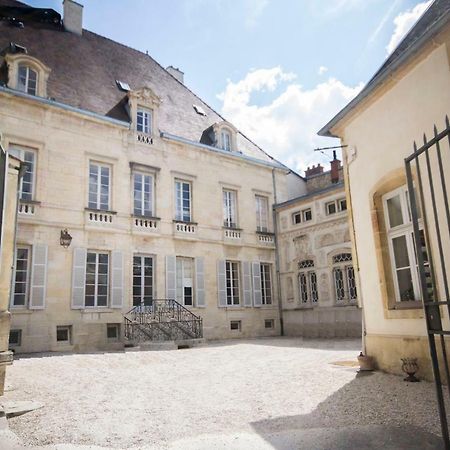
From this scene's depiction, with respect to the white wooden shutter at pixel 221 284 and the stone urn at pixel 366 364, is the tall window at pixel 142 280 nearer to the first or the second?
the white wooden shutter at pixel 221 284

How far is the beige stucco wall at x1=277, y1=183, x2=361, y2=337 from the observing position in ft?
44.7

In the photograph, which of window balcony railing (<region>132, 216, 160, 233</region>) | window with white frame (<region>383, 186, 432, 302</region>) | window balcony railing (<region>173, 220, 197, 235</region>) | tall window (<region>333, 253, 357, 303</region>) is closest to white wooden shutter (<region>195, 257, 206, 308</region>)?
window balcony railing (<region>173, 220, 197, 235</region>)

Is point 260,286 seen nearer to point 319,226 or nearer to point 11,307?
point 319,226

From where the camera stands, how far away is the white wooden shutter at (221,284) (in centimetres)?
1438

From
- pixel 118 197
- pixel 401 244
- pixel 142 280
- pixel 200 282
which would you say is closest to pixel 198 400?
pixel 401 244

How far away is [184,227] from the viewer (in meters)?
14.2

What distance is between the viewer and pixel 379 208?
240 inches

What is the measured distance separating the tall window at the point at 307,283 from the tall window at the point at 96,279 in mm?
7248

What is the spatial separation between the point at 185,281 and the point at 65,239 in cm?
432

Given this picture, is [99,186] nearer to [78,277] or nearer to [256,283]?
[78,277]

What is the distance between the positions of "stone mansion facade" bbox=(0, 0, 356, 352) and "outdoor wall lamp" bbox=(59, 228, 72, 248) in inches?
1.6

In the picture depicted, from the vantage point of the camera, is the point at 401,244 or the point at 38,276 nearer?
the point at 401,244

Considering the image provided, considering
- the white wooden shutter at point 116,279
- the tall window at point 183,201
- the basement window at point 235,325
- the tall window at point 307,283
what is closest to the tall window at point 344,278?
the tall window at point 307,283

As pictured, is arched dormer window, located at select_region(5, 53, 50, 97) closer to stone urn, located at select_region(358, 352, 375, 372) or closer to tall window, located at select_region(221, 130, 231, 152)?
tall window, located at select_region(221, 130, 231, 152)
